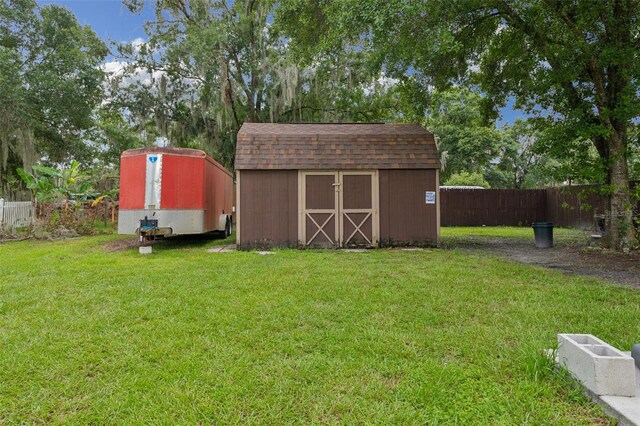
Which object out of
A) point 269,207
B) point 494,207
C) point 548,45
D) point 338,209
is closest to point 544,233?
point 548,45

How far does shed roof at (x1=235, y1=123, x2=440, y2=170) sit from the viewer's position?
9484mm

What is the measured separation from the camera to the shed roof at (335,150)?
9.48m

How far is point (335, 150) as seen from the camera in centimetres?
973

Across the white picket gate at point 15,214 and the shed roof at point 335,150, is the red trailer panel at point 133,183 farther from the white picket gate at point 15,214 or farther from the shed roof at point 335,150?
the white picket gate at point 15,214

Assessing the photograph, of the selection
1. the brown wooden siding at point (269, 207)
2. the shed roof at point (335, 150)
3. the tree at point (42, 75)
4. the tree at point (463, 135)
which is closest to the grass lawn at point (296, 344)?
the brown wooden siding at point (269, 207)

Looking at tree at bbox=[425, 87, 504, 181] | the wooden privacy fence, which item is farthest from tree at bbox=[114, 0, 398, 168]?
tree at bbox=[425, 87, 504, 181]

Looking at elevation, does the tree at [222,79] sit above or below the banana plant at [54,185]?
above

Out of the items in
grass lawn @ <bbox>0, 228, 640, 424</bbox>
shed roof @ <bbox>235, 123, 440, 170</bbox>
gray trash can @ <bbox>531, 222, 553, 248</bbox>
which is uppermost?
shed roof @ <bbox>235, 123, 440, 170</bbox>

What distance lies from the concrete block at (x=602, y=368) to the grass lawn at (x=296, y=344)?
0.42 feet

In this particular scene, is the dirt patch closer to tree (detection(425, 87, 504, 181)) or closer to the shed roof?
the shed roof

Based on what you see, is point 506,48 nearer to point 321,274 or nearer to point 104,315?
point 321,274

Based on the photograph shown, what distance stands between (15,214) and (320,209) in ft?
34.9

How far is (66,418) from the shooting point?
218 centimetres

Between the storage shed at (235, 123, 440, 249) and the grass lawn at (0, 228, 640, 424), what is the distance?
3.50m
